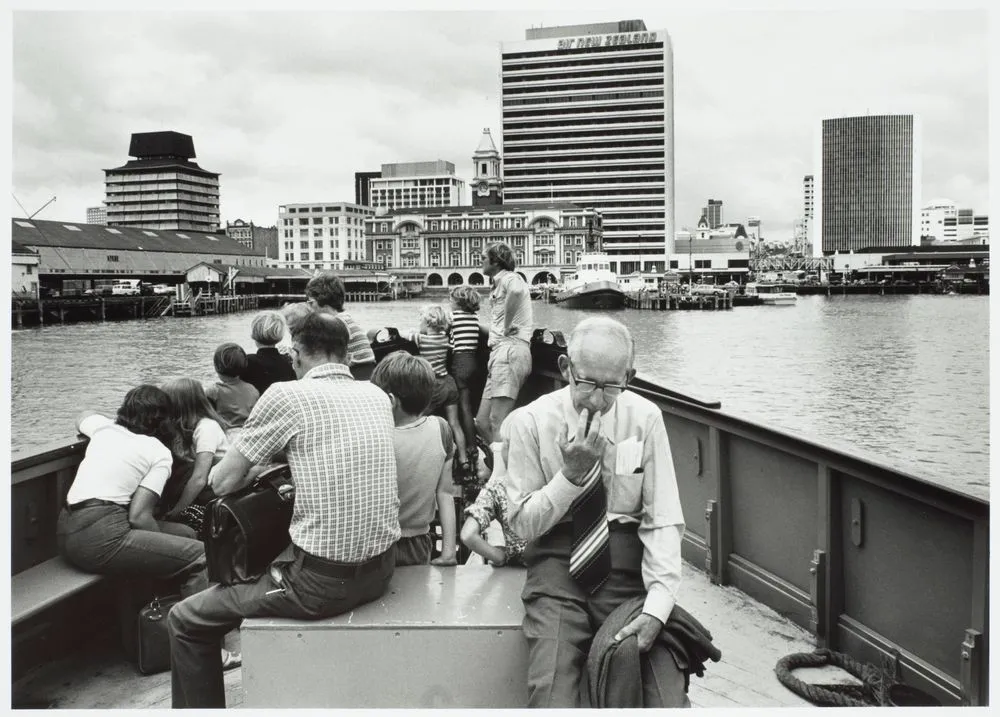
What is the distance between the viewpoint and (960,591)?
317 centimetres

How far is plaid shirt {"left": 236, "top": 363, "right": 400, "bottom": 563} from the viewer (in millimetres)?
2713

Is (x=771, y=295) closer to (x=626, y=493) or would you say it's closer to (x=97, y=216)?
(x=97, y=216)

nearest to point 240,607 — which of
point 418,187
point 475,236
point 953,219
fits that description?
point 953,219

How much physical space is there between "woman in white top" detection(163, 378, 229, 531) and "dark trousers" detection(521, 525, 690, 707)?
6.34 feet

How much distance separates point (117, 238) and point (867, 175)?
6733 centimetres

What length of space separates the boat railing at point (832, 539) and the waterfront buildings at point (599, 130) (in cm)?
6969

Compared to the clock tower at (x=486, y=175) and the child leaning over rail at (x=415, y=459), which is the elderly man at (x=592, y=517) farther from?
the clock tower at (x=486, y=175)

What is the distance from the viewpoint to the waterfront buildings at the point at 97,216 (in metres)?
79.9

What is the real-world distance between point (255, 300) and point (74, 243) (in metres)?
18.6

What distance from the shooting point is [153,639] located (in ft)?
11.8

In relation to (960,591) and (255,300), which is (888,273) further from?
(960,591)

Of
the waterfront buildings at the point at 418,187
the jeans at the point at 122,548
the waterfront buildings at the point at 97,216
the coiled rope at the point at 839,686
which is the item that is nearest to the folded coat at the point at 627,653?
the coiled rope at the point at 839,686

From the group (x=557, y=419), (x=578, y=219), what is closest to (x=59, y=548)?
(x=557, y=419)

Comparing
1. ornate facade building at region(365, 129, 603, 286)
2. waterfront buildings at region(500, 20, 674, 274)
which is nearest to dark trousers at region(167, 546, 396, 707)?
waterfront buildings at region(500, 20, 674, 274)
